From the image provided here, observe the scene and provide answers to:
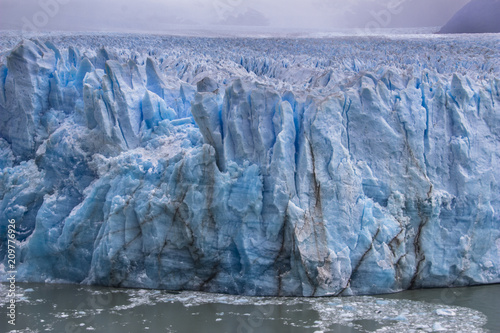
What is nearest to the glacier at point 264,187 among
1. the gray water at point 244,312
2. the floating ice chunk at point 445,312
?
the gray water at point 244,312

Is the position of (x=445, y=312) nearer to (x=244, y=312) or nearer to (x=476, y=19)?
(x=244, y=312)

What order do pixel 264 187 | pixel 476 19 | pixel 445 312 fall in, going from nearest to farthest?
pixel 445 312 < pixel 264 187 < pixel 476 19

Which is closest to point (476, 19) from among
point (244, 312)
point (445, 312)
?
point (445, 312)

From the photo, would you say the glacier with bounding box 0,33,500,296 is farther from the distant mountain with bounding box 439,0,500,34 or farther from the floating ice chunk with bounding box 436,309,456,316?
the distant mountain with bounding box 439,0,500,34

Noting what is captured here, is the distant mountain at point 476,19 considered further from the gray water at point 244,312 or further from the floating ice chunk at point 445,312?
the floating ice chunk at point 445,312

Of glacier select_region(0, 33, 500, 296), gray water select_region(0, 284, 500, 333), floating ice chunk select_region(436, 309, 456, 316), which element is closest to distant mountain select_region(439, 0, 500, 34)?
glacier select_region(0, 33, 500, 296)

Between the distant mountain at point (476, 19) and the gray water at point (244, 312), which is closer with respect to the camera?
the gray water at point (244, 312)
